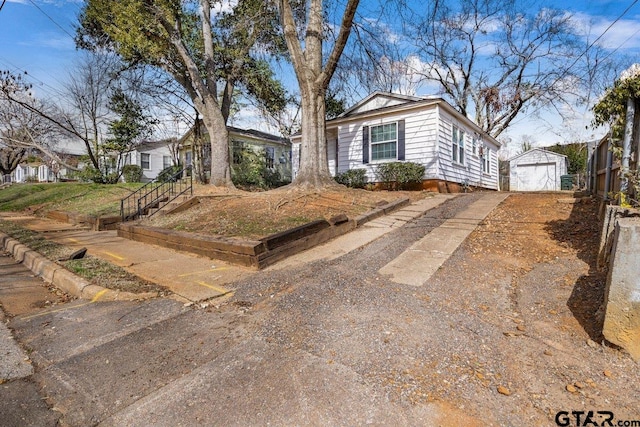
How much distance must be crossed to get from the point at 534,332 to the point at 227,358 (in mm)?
2425

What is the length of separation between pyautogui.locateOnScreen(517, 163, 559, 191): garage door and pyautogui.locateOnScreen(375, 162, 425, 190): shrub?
Result: 58.1ft

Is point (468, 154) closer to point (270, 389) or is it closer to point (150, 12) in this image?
point (150, 12)

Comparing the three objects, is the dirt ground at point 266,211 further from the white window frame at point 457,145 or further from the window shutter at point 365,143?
the white window frame at point 457,145

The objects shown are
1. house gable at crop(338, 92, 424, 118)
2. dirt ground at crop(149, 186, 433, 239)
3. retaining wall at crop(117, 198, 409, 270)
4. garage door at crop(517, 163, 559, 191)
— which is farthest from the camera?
garage door at crop(517, 163, 559, 191)

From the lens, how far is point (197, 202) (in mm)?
8852

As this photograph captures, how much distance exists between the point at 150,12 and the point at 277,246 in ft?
33.8

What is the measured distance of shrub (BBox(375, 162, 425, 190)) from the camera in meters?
11.5

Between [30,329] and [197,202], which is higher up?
[197,202]

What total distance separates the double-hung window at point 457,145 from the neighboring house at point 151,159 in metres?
22.5

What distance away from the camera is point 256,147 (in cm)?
2144

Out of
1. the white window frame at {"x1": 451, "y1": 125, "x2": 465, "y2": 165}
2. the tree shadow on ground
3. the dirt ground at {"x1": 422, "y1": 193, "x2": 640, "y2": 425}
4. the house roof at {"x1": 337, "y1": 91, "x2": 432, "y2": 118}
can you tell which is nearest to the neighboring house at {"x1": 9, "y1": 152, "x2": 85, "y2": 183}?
the house roof at {"x1": 337, "y1": 91, "x2": 432, "y2": 118}

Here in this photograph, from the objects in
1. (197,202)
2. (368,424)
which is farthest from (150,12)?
(368,424)

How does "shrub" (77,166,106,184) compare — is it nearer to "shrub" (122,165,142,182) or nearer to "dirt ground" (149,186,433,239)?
"shrub" (122,165,142,182)

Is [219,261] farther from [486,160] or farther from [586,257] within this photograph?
[486,160]
